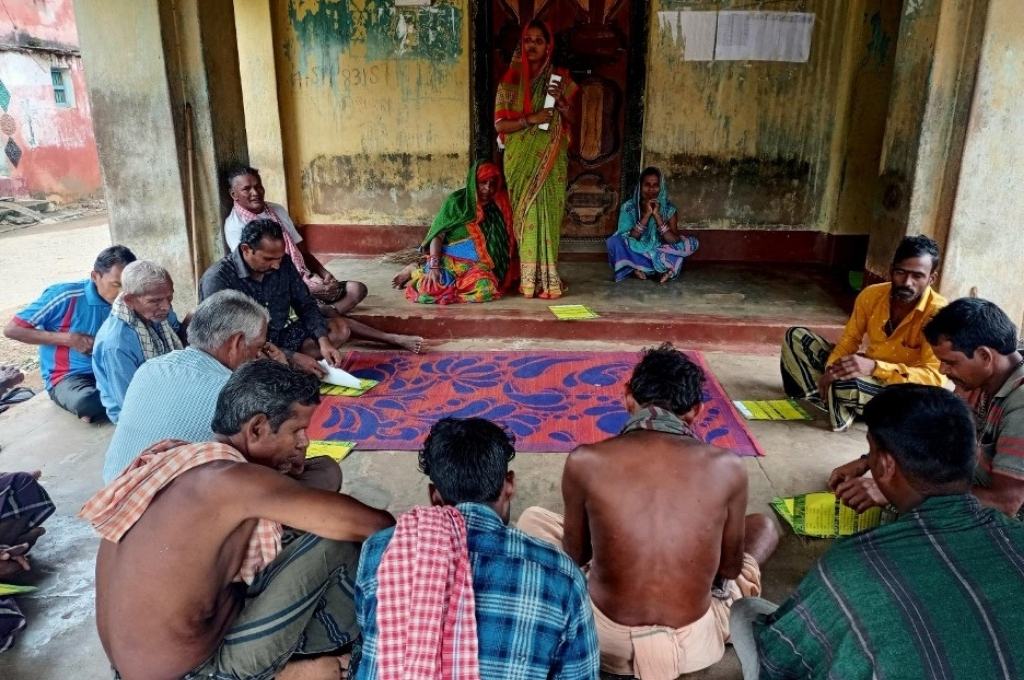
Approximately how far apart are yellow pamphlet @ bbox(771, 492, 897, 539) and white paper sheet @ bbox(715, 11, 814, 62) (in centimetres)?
488

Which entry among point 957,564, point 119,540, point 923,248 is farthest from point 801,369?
point 119,540

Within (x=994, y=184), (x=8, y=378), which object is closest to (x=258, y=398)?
(x=8, y=378)

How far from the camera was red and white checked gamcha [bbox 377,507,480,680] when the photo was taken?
54.7 inches

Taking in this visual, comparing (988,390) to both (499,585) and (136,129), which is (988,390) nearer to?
(499,585)

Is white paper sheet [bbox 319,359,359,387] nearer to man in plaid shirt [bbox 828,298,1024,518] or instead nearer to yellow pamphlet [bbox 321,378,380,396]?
yellow pamphlet [bbox 321,378,380,396]

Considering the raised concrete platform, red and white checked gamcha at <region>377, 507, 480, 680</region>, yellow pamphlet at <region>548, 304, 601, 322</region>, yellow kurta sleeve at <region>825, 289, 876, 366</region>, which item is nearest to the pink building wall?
the raised concrete platform

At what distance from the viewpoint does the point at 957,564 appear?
141 cm

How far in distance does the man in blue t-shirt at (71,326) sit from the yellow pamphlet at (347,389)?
120 centimetres

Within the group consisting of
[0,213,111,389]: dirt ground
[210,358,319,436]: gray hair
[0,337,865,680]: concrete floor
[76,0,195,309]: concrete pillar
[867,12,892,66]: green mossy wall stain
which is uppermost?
[867,12,892,66]: green mossy wall stain

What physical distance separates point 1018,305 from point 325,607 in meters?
4.94

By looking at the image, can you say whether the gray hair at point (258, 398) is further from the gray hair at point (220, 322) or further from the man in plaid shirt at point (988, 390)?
the man in plaid shirt at point (988, 390)

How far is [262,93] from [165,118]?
230 centimetres

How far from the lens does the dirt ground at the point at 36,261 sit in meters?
5.96

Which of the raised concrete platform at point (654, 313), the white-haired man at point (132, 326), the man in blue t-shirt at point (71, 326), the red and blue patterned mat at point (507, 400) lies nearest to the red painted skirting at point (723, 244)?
the raised concrete platform at point (654, 313)
